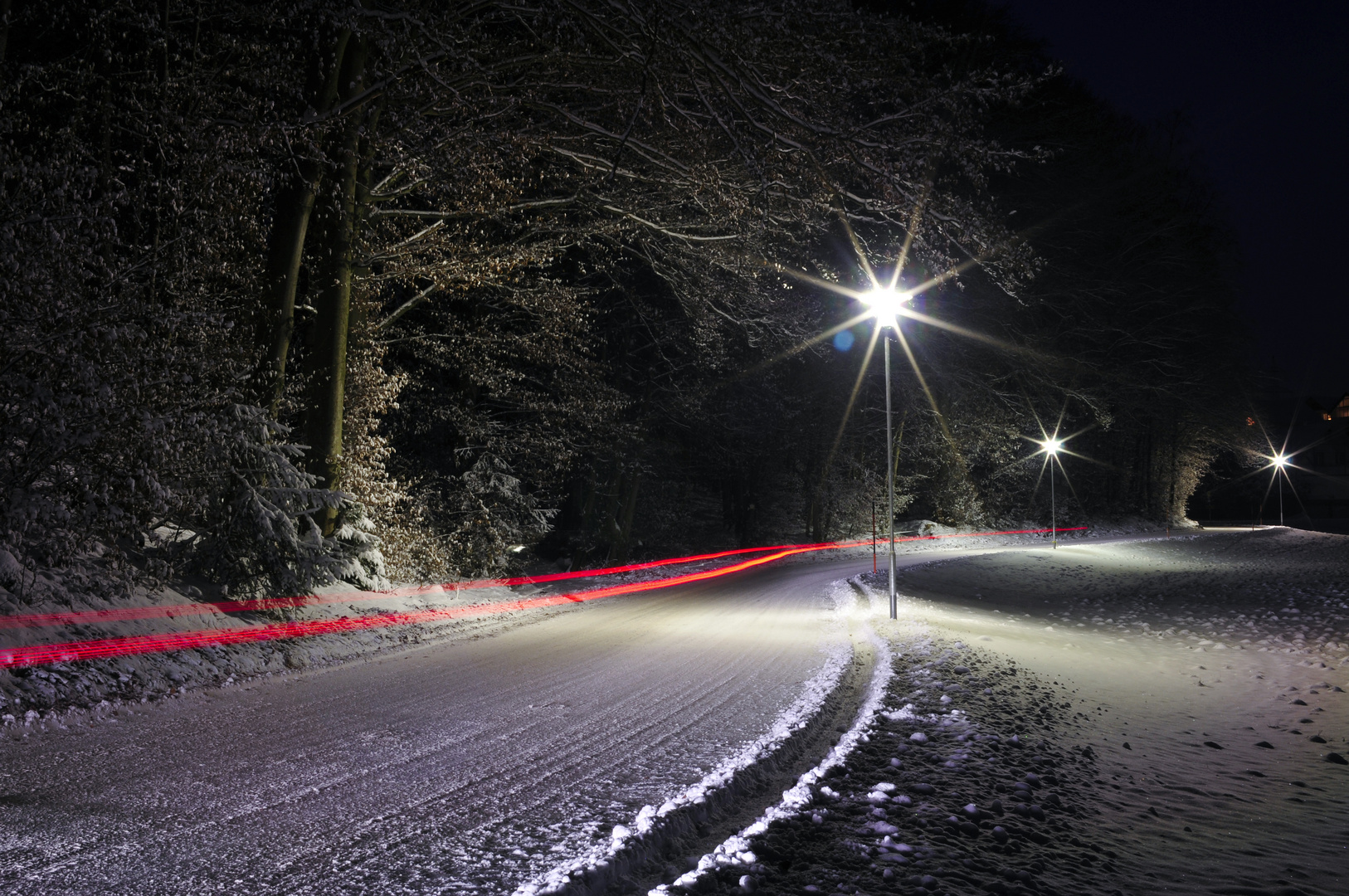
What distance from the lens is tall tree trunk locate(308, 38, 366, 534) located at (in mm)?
10953

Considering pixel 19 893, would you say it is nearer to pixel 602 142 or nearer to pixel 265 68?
pixel 265 68

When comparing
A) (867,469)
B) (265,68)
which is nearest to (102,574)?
(265,68)

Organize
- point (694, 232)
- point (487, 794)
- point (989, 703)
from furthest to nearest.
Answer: point (694, 232)
point (989, 703)
point (487, 794)

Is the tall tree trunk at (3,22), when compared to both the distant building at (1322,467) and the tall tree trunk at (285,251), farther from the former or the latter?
the distant building at (1322,467)

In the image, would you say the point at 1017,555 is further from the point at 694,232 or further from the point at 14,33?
the point at 14,33

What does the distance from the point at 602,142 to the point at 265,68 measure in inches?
166

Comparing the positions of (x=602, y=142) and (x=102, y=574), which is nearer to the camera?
(x=102, y=574)

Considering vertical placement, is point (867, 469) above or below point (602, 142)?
below

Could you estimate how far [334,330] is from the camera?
442 inches

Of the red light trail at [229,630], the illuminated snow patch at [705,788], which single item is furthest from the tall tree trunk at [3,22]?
the illuminated snow patch at [705,788]

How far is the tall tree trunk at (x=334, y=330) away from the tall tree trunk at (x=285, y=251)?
1.43 ft

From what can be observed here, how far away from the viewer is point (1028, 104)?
28.5 metres

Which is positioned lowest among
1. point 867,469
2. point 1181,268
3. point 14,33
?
point 867,469

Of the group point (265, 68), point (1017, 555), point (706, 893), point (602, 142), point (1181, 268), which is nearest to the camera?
point (706, 893)
